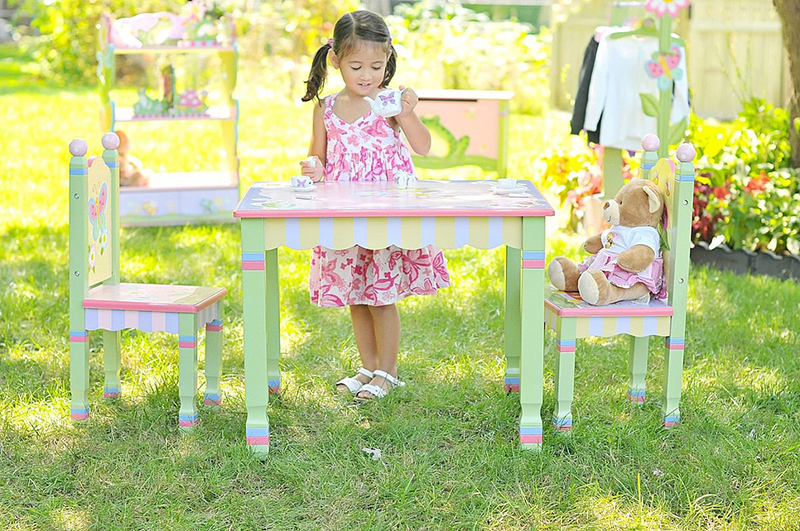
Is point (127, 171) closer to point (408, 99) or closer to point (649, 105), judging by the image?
point (649, 105)

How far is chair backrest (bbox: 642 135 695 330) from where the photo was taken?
3039mm

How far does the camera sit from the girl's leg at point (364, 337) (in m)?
3.60

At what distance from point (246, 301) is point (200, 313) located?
0.93 feet

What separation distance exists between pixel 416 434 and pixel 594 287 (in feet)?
2.40

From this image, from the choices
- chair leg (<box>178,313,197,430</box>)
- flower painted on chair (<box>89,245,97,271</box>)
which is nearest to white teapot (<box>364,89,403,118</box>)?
chair leg (<box>178,313,197,430</box>)

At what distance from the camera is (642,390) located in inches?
137

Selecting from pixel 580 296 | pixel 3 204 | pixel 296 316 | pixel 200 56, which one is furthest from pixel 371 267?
pixel 200 56

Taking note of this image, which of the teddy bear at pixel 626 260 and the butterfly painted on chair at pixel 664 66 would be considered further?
the butterfly painted on chair at pixel 664 66

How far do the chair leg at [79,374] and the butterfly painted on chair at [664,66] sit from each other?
128 inches

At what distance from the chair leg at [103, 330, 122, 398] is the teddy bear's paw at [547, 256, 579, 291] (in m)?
1.54

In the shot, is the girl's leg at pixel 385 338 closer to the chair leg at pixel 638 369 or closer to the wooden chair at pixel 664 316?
the wooden chair at pixel 664 316

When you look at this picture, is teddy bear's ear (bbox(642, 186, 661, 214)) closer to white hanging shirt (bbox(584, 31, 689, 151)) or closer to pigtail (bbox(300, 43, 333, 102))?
pigtail (bbox(300, 43, 333, 102))

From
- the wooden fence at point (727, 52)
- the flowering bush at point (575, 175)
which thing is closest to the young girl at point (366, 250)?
the flowering bush at point (575, 175)

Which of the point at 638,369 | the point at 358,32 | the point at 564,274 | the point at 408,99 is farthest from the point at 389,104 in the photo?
the point at 638,369
